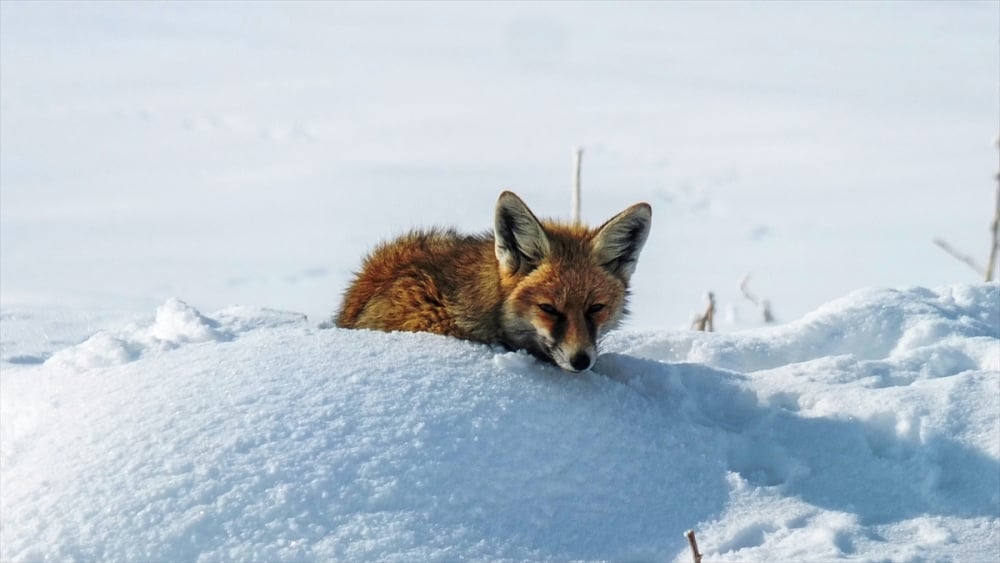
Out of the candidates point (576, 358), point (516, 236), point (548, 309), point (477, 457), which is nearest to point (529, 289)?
point (548, 309)

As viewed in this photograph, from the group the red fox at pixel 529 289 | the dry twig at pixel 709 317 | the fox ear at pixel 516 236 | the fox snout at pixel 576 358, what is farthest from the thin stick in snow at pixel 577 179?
the fox snout at pixel 576 358

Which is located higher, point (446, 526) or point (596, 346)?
point (596, 346)

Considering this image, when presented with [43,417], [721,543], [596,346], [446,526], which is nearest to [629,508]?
[721,543]

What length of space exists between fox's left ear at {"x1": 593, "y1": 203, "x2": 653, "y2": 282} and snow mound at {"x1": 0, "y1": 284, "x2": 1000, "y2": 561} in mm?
415

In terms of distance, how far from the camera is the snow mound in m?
3.50

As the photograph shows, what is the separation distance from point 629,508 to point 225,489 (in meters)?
1.31

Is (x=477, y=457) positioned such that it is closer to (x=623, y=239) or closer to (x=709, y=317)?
(x=623, y=239)

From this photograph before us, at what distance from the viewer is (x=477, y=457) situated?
3.83 m

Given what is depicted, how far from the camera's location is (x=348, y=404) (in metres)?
3.99

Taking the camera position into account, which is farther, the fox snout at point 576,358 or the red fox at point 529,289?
the red fox at point 529,289

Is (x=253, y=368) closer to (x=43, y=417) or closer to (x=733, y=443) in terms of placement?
(x=43, y=417)

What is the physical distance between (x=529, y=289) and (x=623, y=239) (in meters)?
0.50

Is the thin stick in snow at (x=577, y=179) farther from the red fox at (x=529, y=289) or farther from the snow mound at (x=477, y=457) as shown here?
the snow mound at (x=477, y=457)

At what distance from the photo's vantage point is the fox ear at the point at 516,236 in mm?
4746
